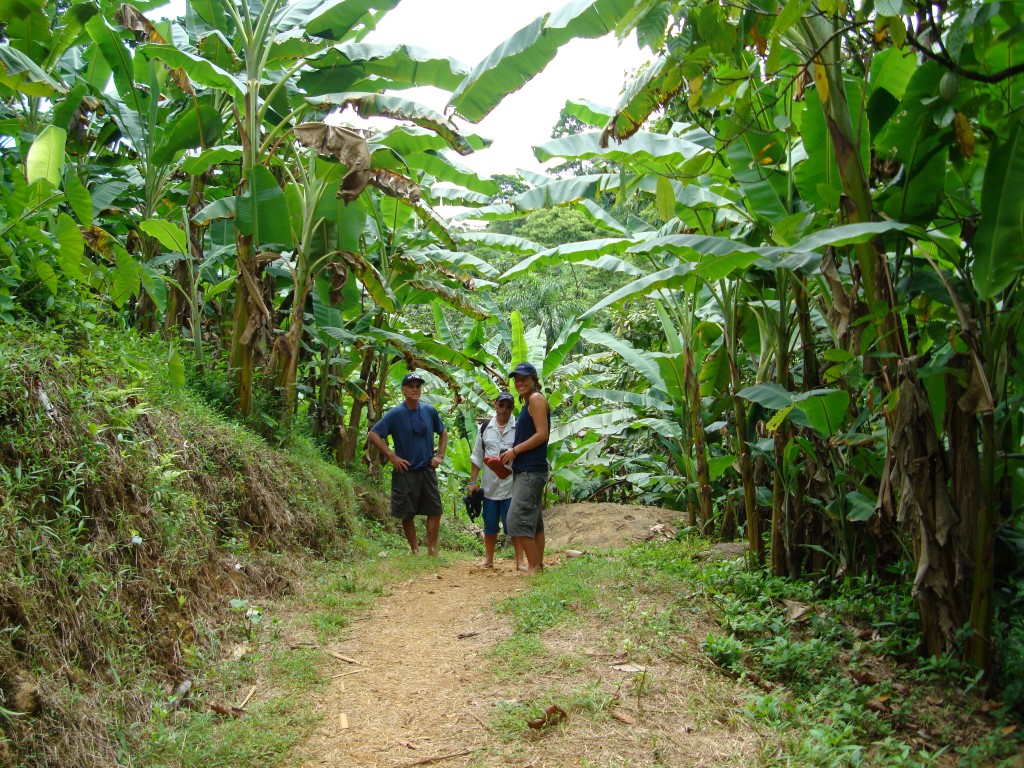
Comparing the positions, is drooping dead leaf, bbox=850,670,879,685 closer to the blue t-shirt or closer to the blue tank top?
the blue tank top

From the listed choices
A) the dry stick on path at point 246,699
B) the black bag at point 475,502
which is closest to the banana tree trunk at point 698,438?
the black bag at point 475,502

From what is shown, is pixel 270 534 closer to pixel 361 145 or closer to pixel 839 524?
pixel 361 145

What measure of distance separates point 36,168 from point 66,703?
168 inches

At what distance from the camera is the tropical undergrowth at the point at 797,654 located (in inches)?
140

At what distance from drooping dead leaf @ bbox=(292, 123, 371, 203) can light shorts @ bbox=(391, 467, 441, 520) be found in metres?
2.90

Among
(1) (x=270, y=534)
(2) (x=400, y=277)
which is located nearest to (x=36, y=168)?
(1) (x=270, y=534)

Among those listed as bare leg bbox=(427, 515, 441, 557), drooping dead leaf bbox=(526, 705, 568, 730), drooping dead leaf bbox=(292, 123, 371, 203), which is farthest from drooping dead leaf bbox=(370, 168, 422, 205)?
drooping dead leaf bbox=(526, 705, 568, 730)

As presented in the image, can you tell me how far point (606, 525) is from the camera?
9742mm

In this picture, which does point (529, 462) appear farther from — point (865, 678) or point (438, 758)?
point (438, 758)

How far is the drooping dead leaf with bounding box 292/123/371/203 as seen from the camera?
21.9ft

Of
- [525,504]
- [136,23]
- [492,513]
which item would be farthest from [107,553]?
[136,23]

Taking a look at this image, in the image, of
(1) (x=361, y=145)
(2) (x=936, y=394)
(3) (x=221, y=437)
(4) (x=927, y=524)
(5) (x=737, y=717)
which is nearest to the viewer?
(5) (x=737, y=717)

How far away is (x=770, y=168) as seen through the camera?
5.67 metres

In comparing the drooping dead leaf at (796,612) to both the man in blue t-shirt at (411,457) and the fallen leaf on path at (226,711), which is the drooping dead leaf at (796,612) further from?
the man in blue t-shirt at (411,457)
